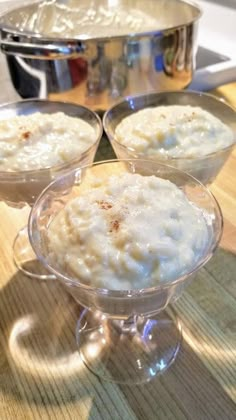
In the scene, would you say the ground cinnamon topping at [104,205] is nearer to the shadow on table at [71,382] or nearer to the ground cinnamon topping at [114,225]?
the ground cinnamon topping at [114,225]

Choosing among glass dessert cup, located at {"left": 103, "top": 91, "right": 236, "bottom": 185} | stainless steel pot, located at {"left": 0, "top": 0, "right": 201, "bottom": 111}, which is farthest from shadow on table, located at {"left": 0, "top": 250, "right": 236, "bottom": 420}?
stainless steel pot, located at {"left": 0, "top": 0, "right": 201, "bottom": 111}

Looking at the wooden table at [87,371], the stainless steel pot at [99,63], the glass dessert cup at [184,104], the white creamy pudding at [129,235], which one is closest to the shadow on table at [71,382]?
the wooden table at [87,371]

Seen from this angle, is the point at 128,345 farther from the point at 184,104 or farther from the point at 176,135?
the point at 184,104

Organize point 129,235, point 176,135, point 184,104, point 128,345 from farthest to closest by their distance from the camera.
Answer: point 184,104
point 176,135
point 128,345
point 129,235

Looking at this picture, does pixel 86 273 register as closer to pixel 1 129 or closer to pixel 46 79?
pixel 1 129

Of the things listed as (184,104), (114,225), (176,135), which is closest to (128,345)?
(114,225)

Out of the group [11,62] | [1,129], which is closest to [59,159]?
[1,129]
